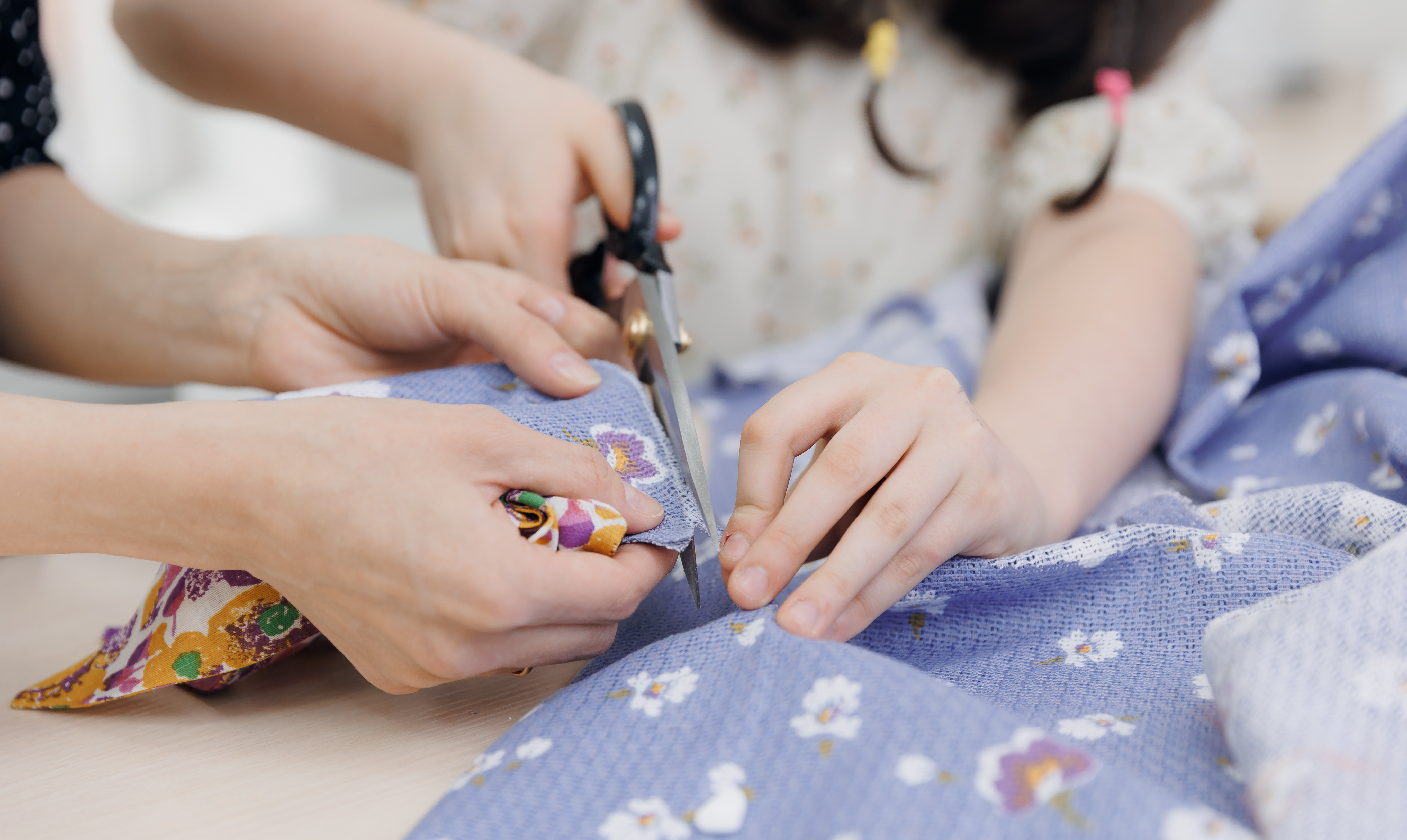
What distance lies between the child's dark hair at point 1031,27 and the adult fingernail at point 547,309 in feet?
1.63

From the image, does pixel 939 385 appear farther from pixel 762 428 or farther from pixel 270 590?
pixel 270 590

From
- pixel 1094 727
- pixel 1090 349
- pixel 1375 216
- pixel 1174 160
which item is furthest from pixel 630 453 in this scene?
pixel 1174 160

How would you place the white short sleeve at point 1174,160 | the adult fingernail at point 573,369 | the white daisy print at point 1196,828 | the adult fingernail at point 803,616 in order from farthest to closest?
1. the white short sleeve at point 1174,160
2. the adult fingernail at point 573,369
3. the adult fingernail at point 803,616
4. the white daisy print at point 1196,828

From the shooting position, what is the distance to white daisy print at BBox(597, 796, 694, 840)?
1.02 ft

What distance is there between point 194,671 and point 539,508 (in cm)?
17

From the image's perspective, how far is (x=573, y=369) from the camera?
0.49m

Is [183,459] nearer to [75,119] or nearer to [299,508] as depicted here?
[299,508]

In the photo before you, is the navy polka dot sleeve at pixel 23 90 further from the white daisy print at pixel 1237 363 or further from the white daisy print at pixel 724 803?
the white daisy print at pixel 1237 363

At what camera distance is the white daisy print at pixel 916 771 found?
0.30 m

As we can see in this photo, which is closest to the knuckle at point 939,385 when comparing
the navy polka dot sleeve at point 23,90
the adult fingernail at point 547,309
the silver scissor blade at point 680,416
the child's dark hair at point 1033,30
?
the silver scissor blade at point 680,416

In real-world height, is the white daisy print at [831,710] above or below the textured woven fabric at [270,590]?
above

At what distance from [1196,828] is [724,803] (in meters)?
0.14

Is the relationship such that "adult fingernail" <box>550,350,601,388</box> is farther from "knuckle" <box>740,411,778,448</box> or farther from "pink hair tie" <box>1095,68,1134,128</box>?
"pink hair tie" <box>1095,68,1134,128</box>

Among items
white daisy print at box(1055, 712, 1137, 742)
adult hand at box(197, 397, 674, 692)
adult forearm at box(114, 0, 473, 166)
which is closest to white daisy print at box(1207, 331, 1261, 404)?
white daisy print at box(1055, 712, 1137, 742)
